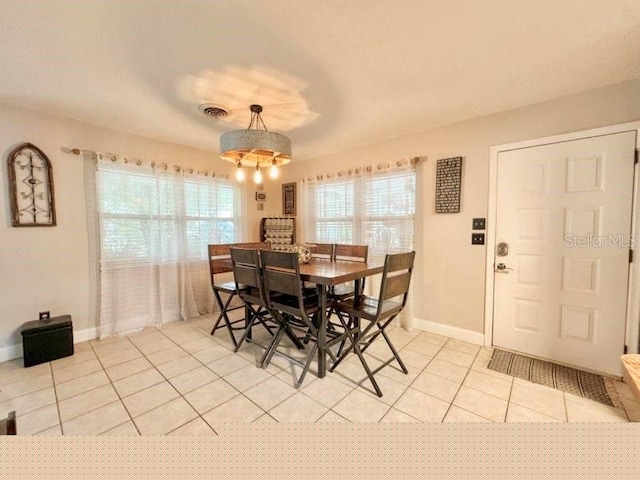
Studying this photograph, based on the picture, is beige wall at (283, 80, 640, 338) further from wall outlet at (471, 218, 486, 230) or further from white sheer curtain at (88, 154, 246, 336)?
white sheer curtain at (88, 154, 246, 336)

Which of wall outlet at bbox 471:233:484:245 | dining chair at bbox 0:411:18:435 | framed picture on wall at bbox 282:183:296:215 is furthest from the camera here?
framed picture on wall at bbox 282:183:296:215

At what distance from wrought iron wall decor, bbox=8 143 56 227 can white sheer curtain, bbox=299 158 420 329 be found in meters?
2.75

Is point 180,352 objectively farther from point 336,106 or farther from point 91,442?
point 336,106

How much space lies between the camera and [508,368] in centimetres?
214

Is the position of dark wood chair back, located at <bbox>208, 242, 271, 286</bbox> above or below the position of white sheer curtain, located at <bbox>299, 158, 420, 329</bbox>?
below

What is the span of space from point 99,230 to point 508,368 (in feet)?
13.3

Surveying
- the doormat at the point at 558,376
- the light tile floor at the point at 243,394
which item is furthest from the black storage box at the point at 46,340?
the doormat at the point at 558,376

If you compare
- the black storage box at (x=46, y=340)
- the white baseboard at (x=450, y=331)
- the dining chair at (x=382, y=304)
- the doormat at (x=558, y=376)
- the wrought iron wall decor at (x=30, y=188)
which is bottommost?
the doormat at (x=558, y=376)

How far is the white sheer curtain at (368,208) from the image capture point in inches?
116

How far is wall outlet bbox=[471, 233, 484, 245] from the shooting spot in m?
2.52

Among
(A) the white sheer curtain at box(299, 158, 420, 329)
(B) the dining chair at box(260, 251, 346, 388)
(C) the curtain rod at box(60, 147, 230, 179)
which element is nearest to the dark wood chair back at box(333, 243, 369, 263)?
(A) the white sheer curtain at box(299, 158, 420, 329)

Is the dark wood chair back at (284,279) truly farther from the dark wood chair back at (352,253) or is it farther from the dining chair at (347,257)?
→ the dark wood chair back at (352,253)

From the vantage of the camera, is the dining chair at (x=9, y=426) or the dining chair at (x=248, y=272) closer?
the dining chair at (x=9, y=426)

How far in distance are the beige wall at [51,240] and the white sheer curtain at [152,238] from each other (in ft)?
0.50
